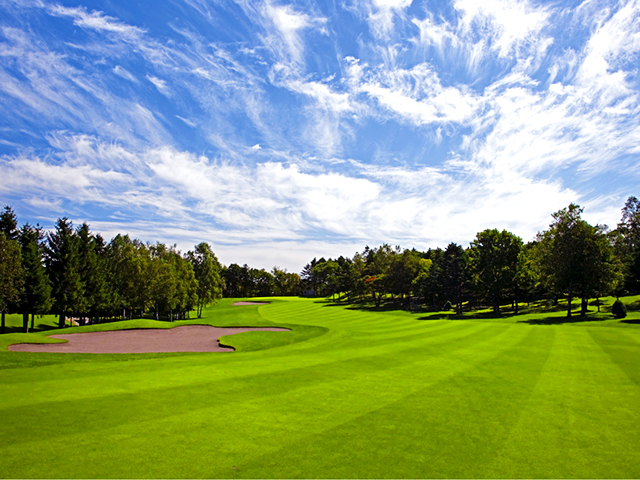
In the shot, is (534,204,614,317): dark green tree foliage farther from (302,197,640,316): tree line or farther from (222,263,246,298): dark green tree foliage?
(222,263,246,298): dark green tree foliage

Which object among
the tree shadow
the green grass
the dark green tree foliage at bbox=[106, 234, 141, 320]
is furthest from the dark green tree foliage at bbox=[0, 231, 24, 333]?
the tree shadow

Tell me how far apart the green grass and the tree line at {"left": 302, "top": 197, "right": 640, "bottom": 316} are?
117 feet

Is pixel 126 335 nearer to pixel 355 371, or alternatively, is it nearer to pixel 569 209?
pixel 355 371

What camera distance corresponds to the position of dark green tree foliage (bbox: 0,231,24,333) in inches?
1398

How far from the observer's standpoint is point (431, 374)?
13.6 meters

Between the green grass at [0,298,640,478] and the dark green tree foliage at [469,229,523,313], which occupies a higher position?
the dark green tree foliage at [469,229,523,313]

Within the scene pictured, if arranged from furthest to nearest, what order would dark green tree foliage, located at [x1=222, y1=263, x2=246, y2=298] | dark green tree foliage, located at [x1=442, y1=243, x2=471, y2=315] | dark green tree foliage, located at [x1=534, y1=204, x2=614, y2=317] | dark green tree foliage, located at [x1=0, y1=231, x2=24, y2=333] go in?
dark green tree foliage, located at [x1=222, y1=263, x2=246, y2=298] → dark green tree foliage, located at [x1=442, y1=243, x2=471, y2=315] → dark green tree foliage, located at [x1=534, y1=204, x2=614, y2=317] → dark green tree foliage, located at [x1=0, y1=231, x2=24, y2=333]

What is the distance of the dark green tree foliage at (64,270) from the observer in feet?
145

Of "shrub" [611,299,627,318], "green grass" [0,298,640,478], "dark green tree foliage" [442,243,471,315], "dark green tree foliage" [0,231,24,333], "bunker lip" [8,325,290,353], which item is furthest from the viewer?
"dark green tree foliage" [442,243,471,315]

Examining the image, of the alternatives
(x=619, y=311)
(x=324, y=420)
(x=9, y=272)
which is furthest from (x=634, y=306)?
(x=9, y=272)

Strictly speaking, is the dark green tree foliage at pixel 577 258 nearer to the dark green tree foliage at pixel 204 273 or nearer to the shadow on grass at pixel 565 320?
the shadow on grass at pixel 565 320

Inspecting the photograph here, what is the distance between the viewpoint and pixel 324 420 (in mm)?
8453

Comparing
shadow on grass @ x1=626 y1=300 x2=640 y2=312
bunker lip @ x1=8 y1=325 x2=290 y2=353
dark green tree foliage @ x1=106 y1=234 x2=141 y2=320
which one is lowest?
bunker lip @ x1=8 y1=325 x2=290 y2=353

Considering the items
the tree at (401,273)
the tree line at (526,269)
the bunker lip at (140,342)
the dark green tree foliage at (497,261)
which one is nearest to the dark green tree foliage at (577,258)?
the tree line at (526,269)
